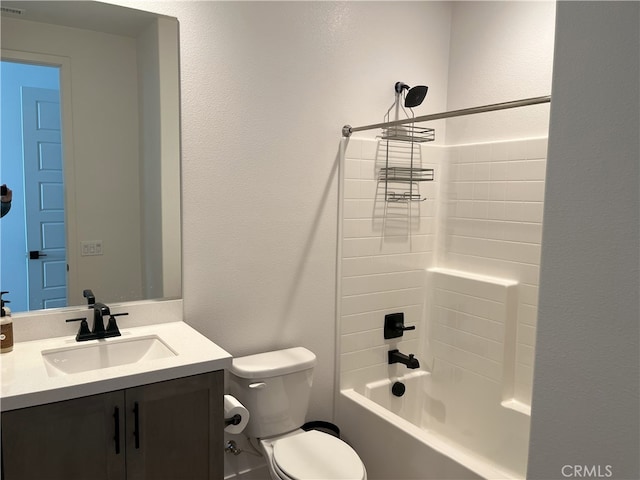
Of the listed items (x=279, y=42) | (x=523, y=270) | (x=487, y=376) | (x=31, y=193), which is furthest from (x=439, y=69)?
(x=31, y=193)

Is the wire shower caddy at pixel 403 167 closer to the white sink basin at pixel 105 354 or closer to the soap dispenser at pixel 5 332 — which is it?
the white sink basin at pixel 105 354

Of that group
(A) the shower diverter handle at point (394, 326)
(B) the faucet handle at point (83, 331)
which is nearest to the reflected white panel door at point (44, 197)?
(B) the faucet handle at point (83, 331)

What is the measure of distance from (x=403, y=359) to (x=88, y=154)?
Answer: 1.89m

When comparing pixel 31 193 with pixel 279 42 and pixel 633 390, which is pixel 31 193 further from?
pixel 633 390

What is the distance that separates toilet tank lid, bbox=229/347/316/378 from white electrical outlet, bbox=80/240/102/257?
735 millimetres

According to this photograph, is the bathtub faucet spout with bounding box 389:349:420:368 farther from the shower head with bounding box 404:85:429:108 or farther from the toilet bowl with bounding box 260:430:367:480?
the shower head with bounding box 404:85:429:108

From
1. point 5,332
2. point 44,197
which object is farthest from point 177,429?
point 44,197

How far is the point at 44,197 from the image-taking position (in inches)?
72.9

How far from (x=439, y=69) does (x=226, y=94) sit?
4.51ft

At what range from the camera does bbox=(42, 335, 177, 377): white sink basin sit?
178 cm

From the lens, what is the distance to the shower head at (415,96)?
2.56 metres

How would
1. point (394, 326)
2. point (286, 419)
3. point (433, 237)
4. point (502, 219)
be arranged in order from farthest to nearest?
point (433, 237)
point (394, 326)
point (502, 219)
point (286, 419)

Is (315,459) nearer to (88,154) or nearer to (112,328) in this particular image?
(112,328)

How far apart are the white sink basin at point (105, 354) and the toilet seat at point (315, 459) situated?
2.16 feet
